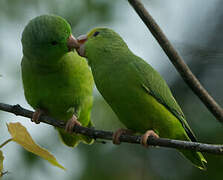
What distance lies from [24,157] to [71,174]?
0.86 meters

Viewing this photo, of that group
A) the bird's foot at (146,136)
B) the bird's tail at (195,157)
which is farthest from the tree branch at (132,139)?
the bird's tail at (195,157)

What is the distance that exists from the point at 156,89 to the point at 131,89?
Result: 0.32m

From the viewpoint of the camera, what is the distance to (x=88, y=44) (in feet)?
13.7

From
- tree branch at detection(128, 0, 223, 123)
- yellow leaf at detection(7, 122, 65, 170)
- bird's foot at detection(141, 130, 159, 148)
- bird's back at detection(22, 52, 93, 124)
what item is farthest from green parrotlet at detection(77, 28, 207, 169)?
yellow leaf at detection(7, 122, 65, 170)

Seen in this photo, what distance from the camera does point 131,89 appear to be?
390cm

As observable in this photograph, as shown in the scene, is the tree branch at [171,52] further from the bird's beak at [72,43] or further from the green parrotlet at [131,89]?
the bird's beak at [72,43]

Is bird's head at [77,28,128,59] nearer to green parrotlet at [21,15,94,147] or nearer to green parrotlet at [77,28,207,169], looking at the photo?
green parrotlet at [77,28,207,169]

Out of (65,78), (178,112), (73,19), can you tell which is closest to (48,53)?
A: (65,78)

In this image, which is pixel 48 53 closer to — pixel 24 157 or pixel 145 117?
pixel 145 117

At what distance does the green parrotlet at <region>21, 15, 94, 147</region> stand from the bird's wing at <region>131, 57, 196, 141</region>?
2.32 feet

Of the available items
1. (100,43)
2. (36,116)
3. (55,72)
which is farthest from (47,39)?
(36,116)

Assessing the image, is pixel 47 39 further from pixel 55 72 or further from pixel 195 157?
pixel 195 157

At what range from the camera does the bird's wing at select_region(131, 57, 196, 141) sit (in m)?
4.03

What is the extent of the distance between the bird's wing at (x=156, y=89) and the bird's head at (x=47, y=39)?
2.28 feet
